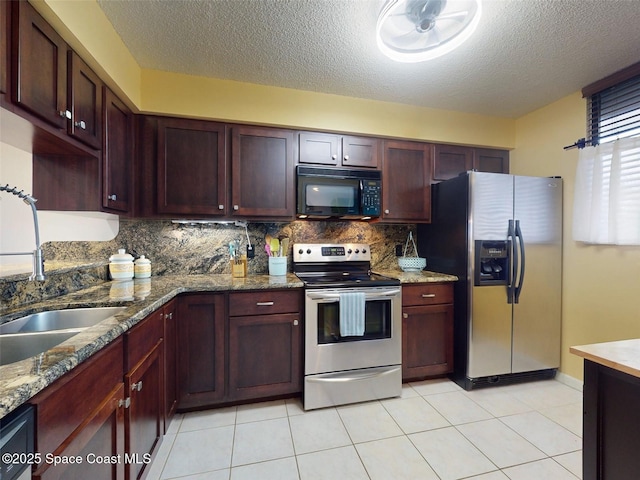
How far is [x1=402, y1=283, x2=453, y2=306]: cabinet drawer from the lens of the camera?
2.30 m

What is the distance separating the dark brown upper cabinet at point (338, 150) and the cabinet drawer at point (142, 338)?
160cm

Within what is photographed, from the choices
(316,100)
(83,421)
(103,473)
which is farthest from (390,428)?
(316,100)

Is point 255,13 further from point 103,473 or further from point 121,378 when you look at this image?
point 103,473

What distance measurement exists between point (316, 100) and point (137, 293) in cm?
200

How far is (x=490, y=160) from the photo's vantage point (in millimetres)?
2857

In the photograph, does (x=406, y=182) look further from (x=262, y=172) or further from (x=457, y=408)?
(x=457, y=408)

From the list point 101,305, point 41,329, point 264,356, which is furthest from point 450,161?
point 41,329

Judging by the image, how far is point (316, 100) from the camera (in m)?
2.37

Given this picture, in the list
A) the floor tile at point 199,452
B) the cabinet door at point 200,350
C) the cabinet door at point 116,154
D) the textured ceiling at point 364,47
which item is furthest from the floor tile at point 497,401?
the cabinet door at point 116,154

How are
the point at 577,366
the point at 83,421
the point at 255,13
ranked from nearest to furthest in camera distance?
1. the point at 83,421
2. the point at 255,13
3. the point at 577,366

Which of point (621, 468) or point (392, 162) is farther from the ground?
point (392, 162)

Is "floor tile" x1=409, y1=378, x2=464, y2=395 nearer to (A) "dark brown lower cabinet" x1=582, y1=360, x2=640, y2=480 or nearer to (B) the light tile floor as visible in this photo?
(B) the light tile floor

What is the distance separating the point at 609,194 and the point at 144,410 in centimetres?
331

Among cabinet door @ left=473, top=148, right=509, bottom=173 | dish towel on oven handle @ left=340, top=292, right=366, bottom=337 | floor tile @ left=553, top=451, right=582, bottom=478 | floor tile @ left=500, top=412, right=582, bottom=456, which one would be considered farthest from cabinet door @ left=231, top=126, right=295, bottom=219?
floor tile @ left=553, top=451, right=582, bottom=478
